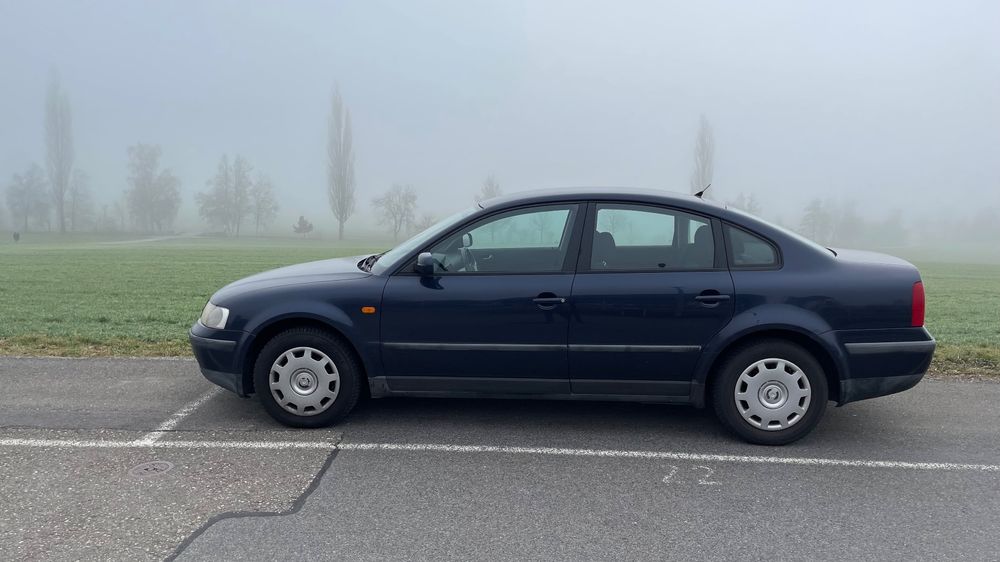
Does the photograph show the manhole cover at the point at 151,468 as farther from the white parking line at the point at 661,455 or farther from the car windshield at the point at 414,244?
the car windshield at the point at 414,244

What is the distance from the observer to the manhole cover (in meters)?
3.79

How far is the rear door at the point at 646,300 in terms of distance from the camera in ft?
13.9

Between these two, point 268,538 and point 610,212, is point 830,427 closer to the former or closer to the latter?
point 610,212

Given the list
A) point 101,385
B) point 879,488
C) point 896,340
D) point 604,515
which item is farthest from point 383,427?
point 896,340

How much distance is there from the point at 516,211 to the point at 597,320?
87 cm

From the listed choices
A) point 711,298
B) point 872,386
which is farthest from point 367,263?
point 872,386

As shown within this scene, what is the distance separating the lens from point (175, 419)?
4.71 metres

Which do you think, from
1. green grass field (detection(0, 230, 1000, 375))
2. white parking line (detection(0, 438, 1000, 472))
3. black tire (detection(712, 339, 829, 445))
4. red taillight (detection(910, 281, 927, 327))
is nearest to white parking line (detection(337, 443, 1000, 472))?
white parking line (detection(0, 438, 1000, 472))

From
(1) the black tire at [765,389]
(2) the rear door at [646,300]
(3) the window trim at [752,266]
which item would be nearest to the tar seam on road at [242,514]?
(2) the rear door at [646,300]

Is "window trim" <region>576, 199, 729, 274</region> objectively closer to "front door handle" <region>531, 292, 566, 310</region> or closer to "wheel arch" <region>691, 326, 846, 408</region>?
"front door handle" <region>531, 292, 566, 310</region>

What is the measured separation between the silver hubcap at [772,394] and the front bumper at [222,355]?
10.2 ft

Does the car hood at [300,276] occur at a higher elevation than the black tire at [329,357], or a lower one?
higher

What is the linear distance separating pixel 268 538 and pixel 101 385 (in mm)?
3189

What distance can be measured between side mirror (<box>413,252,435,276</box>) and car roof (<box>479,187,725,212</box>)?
56cm
